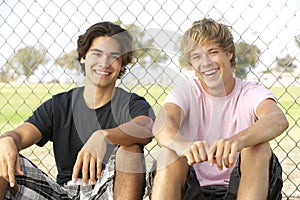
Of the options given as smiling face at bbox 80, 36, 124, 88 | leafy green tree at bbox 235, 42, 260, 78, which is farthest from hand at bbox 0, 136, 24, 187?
leafy green tree at bbox 235, 42, 260, 78

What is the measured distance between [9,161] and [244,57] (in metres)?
1.90

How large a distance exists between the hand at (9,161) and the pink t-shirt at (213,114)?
2.13 ft

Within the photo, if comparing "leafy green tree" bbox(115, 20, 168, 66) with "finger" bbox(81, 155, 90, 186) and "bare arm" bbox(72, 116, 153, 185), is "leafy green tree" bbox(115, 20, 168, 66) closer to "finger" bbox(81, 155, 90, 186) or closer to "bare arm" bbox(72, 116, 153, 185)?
"bare arm" bbox(72, 116, 153, 185)

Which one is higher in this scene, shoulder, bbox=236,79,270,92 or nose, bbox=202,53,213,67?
shoulder, bbox=236,79,270,92

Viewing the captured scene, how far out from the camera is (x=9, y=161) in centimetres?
241

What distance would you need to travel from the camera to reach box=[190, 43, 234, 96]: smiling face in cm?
261

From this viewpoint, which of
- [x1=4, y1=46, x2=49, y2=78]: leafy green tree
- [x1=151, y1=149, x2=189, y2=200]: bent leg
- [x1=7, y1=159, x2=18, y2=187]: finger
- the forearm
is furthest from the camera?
[x1=4, y1=46, x2=49, y2=78]: leafy green tree

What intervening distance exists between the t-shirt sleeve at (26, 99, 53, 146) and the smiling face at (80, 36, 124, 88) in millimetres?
223

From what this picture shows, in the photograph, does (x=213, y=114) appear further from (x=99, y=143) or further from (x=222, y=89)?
(x=99, y=143)

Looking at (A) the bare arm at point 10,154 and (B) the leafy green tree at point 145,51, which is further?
(B) the leafy green tree at point 145,51

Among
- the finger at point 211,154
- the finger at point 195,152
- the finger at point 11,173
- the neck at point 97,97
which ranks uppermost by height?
the finger at point 211,154

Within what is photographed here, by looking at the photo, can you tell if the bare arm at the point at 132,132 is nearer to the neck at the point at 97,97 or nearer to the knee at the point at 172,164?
the knee at the point at 172,164

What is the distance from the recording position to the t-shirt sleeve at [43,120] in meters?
2.70

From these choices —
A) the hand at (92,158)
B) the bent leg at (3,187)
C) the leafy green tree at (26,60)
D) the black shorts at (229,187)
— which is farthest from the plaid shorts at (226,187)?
the leafy green tree at (26,60)
